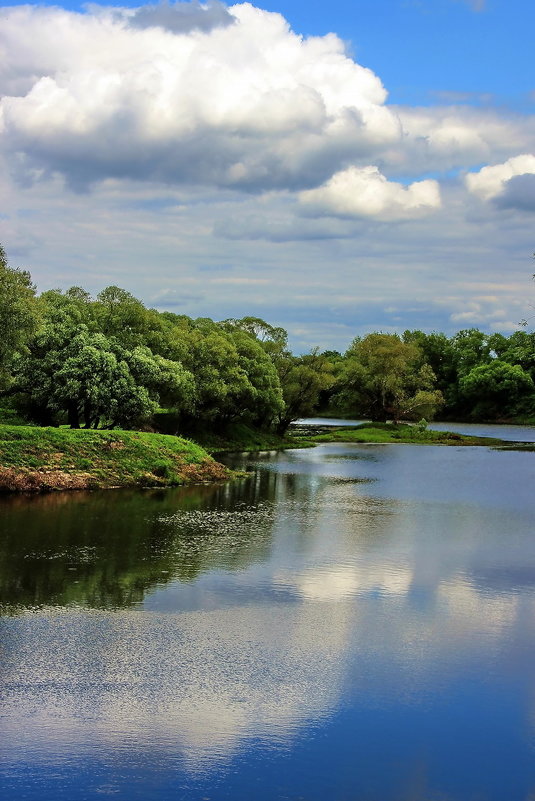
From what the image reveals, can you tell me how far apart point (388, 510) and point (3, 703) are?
30495mm

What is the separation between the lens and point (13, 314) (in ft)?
146

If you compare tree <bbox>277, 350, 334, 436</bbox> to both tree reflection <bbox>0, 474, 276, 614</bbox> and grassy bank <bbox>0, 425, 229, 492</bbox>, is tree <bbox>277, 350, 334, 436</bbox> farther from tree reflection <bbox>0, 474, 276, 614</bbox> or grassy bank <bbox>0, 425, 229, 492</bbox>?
tree reflection <bbox>0, 474, 276, 614</bbox>

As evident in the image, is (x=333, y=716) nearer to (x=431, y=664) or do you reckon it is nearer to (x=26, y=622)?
(x=431, y=664)

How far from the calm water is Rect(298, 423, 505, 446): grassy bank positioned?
205 ft

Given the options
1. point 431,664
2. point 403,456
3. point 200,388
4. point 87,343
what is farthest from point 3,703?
point 403,456

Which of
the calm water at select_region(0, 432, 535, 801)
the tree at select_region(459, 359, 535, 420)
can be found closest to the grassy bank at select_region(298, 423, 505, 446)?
the tree at select_region(459, 359, 535, 420)

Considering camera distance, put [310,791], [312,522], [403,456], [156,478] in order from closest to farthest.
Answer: [310,791], [312,522], [156,478], [403,456]

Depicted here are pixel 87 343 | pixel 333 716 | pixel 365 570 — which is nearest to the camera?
pixel 333 716

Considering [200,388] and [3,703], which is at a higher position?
[200,388]

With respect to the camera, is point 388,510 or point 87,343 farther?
point 87,343

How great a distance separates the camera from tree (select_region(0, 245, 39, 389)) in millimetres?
44188

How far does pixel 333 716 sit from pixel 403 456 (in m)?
67.2

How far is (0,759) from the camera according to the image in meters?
13.8

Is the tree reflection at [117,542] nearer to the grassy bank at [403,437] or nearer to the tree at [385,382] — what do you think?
the grassy bank at [403,437]
